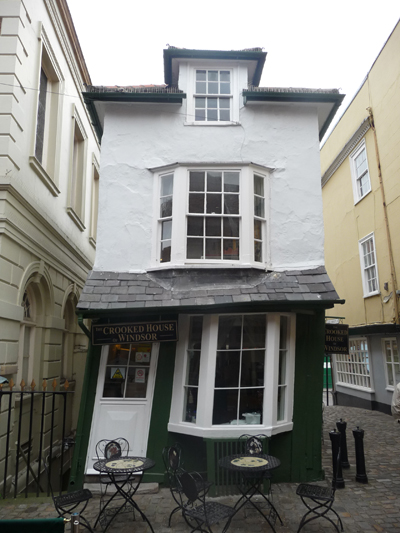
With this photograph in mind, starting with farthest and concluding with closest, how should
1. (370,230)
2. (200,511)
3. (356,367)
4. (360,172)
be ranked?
(356,367) → (360,172) → (370,230) → (200,511)

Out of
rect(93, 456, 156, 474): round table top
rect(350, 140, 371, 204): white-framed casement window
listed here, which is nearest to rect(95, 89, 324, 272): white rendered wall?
rect(93, 456, 156, 474): round table top

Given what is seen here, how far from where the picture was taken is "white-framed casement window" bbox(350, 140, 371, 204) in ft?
52.1

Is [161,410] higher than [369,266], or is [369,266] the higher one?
[369,266]

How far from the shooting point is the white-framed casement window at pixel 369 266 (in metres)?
15.2

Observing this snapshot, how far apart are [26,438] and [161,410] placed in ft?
12.4

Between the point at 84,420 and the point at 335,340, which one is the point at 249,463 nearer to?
the point at 84,420

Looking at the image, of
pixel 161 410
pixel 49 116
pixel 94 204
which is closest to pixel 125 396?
pixel 161 410

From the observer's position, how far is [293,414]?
7.45 m

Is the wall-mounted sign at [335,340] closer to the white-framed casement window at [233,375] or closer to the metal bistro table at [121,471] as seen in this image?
the white-framed casement window at [233,375]

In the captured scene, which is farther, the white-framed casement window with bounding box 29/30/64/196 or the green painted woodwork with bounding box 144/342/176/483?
the white-framed casement window with bounding box 29/30/64/196

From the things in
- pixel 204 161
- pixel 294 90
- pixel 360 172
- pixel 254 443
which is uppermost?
pixel 360 172

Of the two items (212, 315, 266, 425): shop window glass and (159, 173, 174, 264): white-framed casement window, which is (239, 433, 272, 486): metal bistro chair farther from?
(159, 173, 174, 264): white-framed casement window

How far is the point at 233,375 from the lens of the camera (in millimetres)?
7301

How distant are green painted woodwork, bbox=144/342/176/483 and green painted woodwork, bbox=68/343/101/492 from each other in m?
1.04
